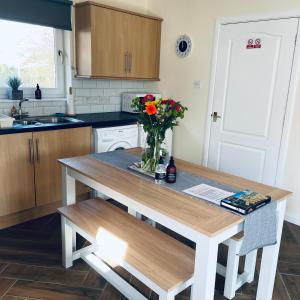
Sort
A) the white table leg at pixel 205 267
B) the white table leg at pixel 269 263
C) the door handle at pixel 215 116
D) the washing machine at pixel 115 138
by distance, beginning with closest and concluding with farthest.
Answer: the white table leg at pixel 205 267
the white table leg at pixel 269 263
the washing machine at pixel 115 138
the door handle at pixel 215 116

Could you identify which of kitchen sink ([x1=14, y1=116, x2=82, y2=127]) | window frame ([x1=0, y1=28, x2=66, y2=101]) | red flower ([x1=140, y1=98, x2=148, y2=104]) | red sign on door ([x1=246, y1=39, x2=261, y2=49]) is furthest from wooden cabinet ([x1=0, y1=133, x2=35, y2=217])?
red sign on door ([x1=246, y1=39, x2=261, y2=49])

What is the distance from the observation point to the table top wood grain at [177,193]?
140cm

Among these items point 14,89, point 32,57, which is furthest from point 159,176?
point 32,57

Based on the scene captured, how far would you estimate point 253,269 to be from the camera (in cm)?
223

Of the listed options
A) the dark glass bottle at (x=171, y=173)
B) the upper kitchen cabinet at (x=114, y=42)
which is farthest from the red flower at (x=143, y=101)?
the upper kitchen cabinet at (x=114, y=42)

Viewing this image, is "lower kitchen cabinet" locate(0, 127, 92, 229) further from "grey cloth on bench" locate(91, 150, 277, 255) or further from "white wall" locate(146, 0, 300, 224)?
"white wall" locate(146, 0, 300, 224)

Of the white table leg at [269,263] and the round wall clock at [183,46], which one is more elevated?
the round wall clock at [183,46]

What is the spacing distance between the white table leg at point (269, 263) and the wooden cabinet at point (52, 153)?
2.14 meters

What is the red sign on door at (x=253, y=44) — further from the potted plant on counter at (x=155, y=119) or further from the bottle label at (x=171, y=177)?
the bottle label at (x=171, y=177)

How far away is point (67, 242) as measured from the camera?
2.26 metres

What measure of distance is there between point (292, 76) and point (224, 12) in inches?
44.3

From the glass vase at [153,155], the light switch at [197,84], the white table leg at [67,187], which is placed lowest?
the white table leg at [67,187]

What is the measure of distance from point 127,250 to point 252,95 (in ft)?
7.69

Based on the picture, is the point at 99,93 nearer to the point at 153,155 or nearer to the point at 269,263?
the point at 153,155
